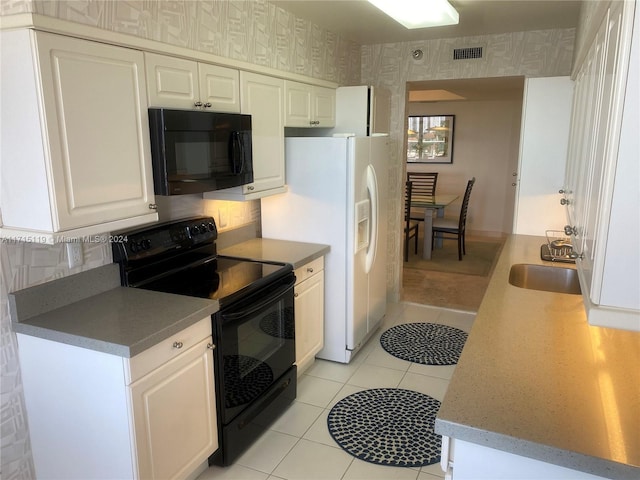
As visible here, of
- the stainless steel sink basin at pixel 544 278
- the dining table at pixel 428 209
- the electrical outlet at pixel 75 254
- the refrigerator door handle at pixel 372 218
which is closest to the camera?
the electrical outlet at pixel 75 254

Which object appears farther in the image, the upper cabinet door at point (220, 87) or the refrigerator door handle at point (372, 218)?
the refrigerator door handle at point (372, 218)

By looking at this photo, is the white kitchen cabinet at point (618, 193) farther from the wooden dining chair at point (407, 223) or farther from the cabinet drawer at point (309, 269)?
the wooden dining chair at point (407, 223)

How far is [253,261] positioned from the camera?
2941 mm

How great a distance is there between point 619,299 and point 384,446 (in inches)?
70.8

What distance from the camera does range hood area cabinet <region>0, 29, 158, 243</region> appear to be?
1664 mm

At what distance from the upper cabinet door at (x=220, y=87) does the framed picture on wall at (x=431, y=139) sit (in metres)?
6.01

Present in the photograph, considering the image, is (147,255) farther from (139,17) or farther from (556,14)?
(556,14)

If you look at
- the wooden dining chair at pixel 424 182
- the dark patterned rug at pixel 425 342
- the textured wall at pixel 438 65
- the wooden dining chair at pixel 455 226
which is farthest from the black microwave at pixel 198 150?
the wooden dining chair at pixel 424 182

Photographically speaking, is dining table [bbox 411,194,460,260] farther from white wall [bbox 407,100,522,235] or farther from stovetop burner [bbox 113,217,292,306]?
stovetop burner [bbox 113,217,292,306]

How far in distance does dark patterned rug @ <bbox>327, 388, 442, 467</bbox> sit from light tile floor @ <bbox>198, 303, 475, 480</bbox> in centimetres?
5

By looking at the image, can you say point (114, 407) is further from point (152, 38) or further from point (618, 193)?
point (618, 193)

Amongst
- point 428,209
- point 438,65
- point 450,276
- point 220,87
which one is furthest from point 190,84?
point 428,209

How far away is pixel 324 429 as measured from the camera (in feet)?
9.04

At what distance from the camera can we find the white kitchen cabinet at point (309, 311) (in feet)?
10.2
